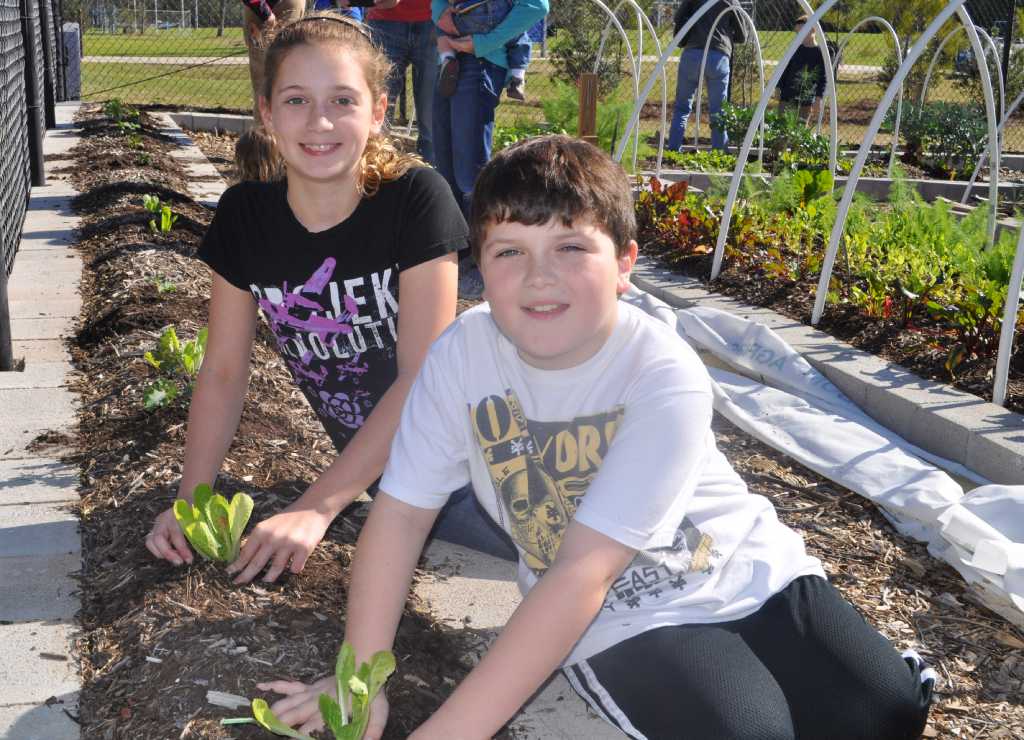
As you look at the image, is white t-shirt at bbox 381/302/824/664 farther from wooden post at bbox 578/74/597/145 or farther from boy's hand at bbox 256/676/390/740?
wooden post at bbox 578/74/597/145

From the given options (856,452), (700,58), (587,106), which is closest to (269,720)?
(856,452)

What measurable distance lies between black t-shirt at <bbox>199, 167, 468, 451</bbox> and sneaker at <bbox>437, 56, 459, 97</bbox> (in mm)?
3001

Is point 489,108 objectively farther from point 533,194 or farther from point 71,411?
point 533,194

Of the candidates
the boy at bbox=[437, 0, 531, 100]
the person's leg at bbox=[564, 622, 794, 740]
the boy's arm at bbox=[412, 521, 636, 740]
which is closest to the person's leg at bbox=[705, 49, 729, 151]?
the boy at bbox=[437, 0, 531, 100]

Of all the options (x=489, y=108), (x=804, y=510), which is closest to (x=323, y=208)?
(x=804, y=510)

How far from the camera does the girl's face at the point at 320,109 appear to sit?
92.2 inches

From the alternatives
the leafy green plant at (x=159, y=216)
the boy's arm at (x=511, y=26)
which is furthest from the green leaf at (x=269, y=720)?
the boy's arm at (x=511, y=26)

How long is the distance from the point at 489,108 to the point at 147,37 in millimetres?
22334

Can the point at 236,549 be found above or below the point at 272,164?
below

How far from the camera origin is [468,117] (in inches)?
218

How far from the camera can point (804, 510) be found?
3.04 m

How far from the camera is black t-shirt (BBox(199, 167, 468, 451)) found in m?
2.47

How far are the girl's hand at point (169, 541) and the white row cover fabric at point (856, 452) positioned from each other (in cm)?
112

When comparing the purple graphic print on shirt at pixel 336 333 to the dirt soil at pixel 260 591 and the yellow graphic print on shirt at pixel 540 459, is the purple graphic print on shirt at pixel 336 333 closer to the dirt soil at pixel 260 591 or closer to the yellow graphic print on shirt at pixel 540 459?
the dirt soil at pixel 260 591
